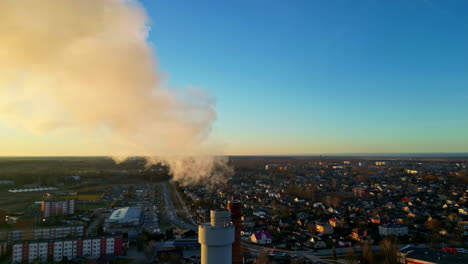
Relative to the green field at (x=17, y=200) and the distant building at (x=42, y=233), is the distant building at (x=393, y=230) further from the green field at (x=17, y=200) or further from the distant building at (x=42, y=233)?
the green field at (x=17, y=200)

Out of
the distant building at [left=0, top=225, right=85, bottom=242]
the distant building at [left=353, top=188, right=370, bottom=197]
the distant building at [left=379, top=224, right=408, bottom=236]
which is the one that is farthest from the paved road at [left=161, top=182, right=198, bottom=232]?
the distant building at [left=353, top=188, right=370, bottom=197]

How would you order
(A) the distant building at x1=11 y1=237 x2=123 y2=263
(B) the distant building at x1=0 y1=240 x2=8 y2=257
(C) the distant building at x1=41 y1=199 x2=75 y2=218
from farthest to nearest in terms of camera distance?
(C) the distant building at x1=41 y1=199 x2=75 y2=218 < (B) the distant building at x1=0 y1=240 x2=8 y2=257 < (A) the distant building at x1=11 y1=237 x2=123 y2=263

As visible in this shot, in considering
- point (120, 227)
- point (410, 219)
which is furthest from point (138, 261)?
point (410, 219)

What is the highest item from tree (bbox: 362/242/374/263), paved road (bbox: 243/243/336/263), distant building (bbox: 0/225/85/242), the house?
distant building (bbox: 0/225/85/242)

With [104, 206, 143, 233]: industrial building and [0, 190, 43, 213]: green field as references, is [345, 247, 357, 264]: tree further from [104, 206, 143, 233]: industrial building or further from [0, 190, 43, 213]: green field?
[0, 190, 43, 213]: green field

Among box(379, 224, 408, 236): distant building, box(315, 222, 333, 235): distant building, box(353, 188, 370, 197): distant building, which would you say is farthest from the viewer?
box(353, 188, 370, 197): distant building

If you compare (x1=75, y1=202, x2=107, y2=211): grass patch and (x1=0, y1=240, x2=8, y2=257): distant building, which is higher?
(x1=0, y1=240, x2=8, y2=257): distant building

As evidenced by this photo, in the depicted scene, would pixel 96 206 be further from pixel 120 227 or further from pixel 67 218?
pixel 120 227
